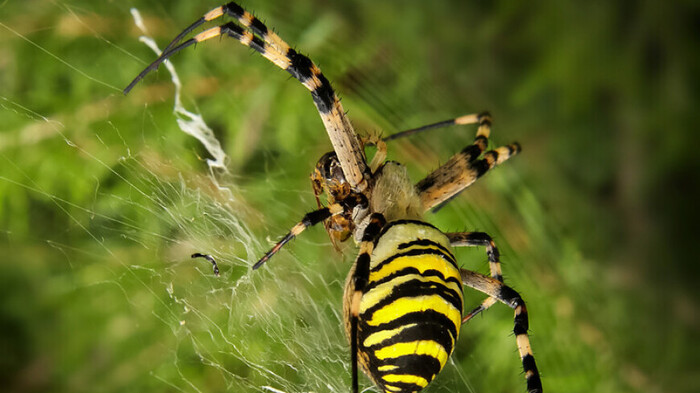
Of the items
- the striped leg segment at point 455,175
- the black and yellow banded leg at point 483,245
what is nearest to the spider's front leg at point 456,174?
the striped leg segment at point 455,175

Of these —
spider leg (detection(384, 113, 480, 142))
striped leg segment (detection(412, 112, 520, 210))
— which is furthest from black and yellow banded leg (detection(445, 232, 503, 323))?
spider leg (detection(384, 113, 480, 142))

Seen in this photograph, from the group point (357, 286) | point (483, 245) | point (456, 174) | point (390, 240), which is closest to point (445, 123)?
point (456, 174)

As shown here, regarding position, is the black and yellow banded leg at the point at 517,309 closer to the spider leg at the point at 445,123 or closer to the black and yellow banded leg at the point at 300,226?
the black and yellow banded leg at the point at 300,226

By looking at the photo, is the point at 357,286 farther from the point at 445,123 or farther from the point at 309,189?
the point at 445,123

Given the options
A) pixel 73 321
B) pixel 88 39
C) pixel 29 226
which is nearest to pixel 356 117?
pixel 88 39

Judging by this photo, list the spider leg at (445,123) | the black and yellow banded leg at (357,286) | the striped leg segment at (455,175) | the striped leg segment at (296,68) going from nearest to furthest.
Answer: the black and yellow banded leg at (357,286), the striped leg segment at (296,68), the striped leg segment at (455,175), the spider leg at (445,123)
